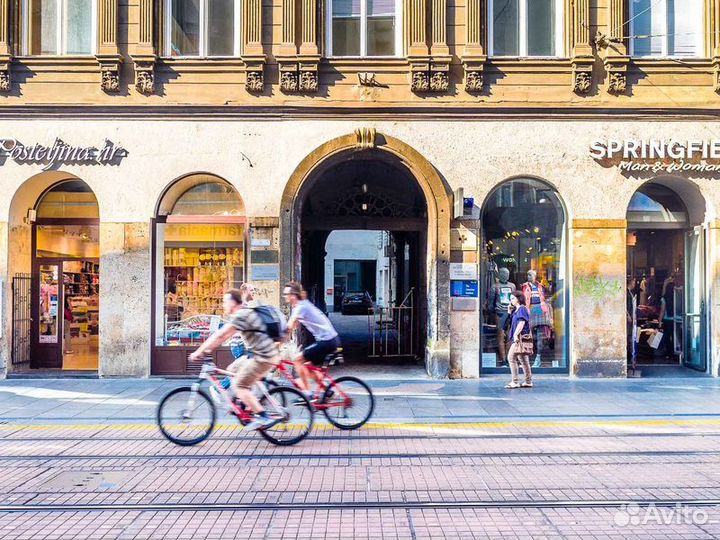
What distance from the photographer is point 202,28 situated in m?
12.8

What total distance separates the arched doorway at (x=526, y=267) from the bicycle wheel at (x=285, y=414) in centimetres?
603

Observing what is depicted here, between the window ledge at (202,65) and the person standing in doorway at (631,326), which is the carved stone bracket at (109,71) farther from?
the person standing in doorway at (631,326)

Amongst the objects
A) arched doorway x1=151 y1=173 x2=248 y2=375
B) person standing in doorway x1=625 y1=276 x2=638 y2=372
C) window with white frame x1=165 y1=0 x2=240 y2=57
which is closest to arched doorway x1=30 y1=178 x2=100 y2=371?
arched doorway x1=151 y1=173 x2=248 y2=375

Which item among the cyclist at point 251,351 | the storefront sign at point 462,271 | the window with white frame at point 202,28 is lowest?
the cyclist at point 251,351

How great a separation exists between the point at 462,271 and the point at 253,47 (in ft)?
21.0

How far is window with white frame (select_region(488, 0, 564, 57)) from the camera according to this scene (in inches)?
504

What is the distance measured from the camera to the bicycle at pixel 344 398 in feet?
26.2

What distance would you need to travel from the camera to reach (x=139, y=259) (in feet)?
40.9

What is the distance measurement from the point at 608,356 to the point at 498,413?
4.45 m

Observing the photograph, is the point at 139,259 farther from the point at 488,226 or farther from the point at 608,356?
the point at 608,356

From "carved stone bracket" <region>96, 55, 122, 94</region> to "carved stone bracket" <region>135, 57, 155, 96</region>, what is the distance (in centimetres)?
39

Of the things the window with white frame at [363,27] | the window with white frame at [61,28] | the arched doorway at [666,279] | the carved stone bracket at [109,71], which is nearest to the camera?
the carved stone bracket at [109,71]

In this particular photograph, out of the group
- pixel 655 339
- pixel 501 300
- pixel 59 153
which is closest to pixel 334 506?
pixel 501 300

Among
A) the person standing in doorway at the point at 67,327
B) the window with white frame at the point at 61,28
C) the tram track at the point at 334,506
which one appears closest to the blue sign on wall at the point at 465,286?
the tram track at the point at 334,506
